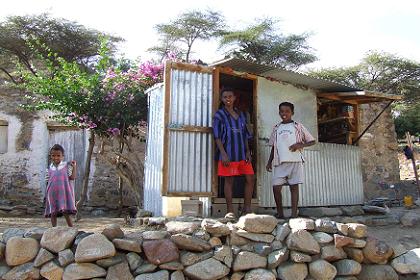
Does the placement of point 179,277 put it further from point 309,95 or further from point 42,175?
point 42,175

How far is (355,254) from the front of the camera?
4875mm

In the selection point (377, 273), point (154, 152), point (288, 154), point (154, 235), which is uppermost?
point (154, 152)

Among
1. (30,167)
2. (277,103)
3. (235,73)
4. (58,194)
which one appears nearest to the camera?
(58,194)

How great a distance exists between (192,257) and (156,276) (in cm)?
40

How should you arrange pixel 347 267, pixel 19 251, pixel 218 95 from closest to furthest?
pixel 19 251, pixel 347 267, pixel 218 95

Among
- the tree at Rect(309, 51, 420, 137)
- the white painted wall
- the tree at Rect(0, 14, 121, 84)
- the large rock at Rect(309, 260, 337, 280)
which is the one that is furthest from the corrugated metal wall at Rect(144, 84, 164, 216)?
the tree at Rect(309, 51, 420, 137)

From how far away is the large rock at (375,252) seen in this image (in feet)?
16.1

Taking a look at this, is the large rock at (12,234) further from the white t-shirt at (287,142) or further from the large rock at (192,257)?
the white t-shirt at (287,142)

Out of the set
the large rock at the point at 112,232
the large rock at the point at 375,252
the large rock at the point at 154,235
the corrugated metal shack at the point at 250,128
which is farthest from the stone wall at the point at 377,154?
the large rock at the point at 112,232

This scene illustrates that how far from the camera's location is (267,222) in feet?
15.5

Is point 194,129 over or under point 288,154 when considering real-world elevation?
over

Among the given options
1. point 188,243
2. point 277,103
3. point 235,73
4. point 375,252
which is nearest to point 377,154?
point 277,103

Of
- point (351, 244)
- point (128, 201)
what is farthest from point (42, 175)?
point (351, 244)

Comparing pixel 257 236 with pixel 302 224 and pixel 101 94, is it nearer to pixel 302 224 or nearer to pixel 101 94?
pixel 302 224
